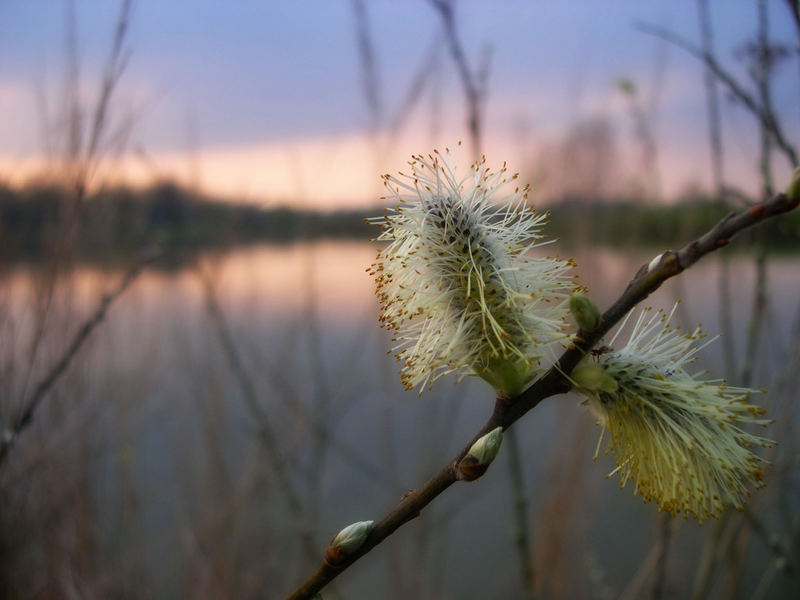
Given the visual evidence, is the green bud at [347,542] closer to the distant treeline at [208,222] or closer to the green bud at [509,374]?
the green bud at [509,374]

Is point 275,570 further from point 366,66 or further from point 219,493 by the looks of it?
point 366,66

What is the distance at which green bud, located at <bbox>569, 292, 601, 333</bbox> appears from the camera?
362 millimetres

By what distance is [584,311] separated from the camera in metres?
0.36

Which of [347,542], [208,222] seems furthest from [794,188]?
[208,222]

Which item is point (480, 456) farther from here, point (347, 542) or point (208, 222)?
point (208, 222)

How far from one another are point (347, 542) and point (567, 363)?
181 millimetres

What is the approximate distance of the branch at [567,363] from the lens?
0.30 meters

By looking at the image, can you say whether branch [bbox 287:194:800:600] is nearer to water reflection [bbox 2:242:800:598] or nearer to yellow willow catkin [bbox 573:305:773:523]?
yellow willow catkin [bbox 573:305:773:523]

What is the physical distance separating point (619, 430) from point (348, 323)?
7.88ft

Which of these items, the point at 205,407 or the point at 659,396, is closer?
the point at 659,396

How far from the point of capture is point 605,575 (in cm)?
214

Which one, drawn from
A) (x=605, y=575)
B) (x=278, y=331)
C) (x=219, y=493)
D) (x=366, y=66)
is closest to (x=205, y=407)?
(x=219, y=493)

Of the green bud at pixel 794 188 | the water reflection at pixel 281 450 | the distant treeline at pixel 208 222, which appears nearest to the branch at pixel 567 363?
the green bud at pixel 794 188

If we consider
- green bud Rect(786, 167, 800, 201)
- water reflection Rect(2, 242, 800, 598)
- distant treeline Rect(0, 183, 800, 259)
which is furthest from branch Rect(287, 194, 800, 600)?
distant treeline Rect(0, 183, 800, 259)
